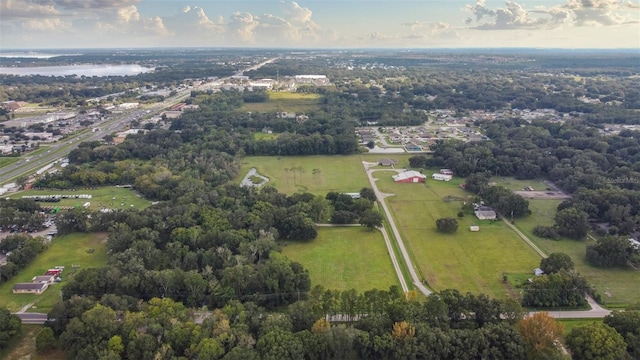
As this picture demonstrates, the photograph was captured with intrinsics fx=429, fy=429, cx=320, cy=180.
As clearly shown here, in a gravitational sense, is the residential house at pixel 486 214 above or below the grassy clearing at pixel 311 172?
below

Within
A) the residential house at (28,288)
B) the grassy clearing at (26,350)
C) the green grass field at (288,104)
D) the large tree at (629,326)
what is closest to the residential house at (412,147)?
the green grass field at (288,104)

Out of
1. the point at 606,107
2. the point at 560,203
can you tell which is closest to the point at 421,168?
the point at 560,203

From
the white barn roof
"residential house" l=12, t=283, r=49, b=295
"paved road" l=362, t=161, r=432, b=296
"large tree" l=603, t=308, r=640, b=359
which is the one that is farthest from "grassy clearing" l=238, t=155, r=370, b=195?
"large tree" l=603, t=308, r=640, b=359

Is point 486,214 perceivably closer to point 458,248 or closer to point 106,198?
point 458,248

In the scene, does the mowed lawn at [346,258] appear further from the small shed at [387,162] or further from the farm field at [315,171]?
the small shed at [387,162]

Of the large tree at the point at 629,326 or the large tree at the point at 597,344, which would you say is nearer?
the large tree at the point at 597,344

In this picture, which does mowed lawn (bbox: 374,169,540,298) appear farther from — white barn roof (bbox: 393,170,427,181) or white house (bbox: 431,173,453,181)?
white house (bbox: 431,173,453,181)

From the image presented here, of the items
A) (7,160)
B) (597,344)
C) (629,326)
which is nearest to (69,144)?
(7,160)
